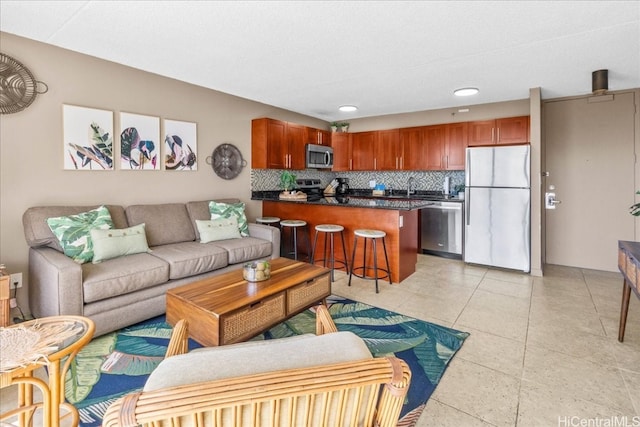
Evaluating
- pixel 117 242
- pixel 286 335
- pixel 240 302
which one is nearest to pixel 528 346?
pixel 286 335

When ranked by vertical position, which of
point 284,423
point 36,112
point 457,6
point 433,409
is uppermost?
point 457,6

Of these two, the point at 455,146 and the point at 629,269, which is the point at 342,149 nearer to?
the point at 455,146

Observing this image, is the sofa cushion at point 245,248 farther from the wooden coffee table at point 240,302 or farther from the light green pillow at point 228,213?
the wooden coffee table at point 240,302

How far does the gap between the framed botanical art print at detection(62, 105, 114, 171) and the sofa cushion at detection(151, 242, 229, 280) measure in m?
1.03

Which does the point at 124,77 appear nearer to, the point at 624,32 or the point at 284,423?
the point at 284,423

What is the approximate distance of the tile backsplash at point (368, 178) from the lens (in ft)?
16.8

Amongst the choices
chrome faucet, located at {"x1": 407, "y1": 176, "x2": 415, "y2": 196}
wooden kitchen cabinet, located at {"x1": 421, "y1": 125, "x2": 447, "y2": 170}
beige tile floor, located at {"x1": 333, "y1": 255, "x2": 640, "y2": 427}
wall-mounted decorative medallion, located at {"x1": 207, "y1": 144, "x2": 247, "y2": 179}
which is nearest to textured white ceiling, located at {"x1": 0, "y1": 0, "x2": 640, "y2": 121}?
wall-mounted decorative medallion, located at {"x1": 207, "y1": 144, "x2": 247, "y2": 179}

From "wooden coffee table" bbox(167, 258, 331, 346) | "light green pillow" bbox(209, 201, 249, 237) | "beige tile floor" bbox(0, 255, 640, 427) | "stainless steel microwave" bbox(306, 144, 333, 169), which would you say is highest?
"stainless steel microwave" bbox(306, 144, 333, 169)

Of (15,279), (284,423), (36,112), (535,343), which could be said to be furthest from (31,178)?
(535,343)

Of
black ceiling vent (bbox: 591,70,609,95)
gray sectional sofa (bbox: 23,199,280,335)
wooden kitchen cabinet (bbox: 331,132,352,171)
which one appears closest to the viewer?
gray sectional sofa (bbox: 23,199,280,335)

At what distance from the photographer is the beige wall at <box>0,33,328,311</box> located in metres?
2.69

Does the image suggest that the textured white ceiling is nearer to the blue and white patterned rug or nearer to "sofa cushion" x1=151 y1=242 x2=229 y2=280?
"sofa cushion" x1=151 y1=242 x2=229 y2=280

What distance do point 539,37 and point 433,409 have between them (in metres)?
2.81

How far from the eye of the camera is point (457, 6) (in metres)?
2.07
